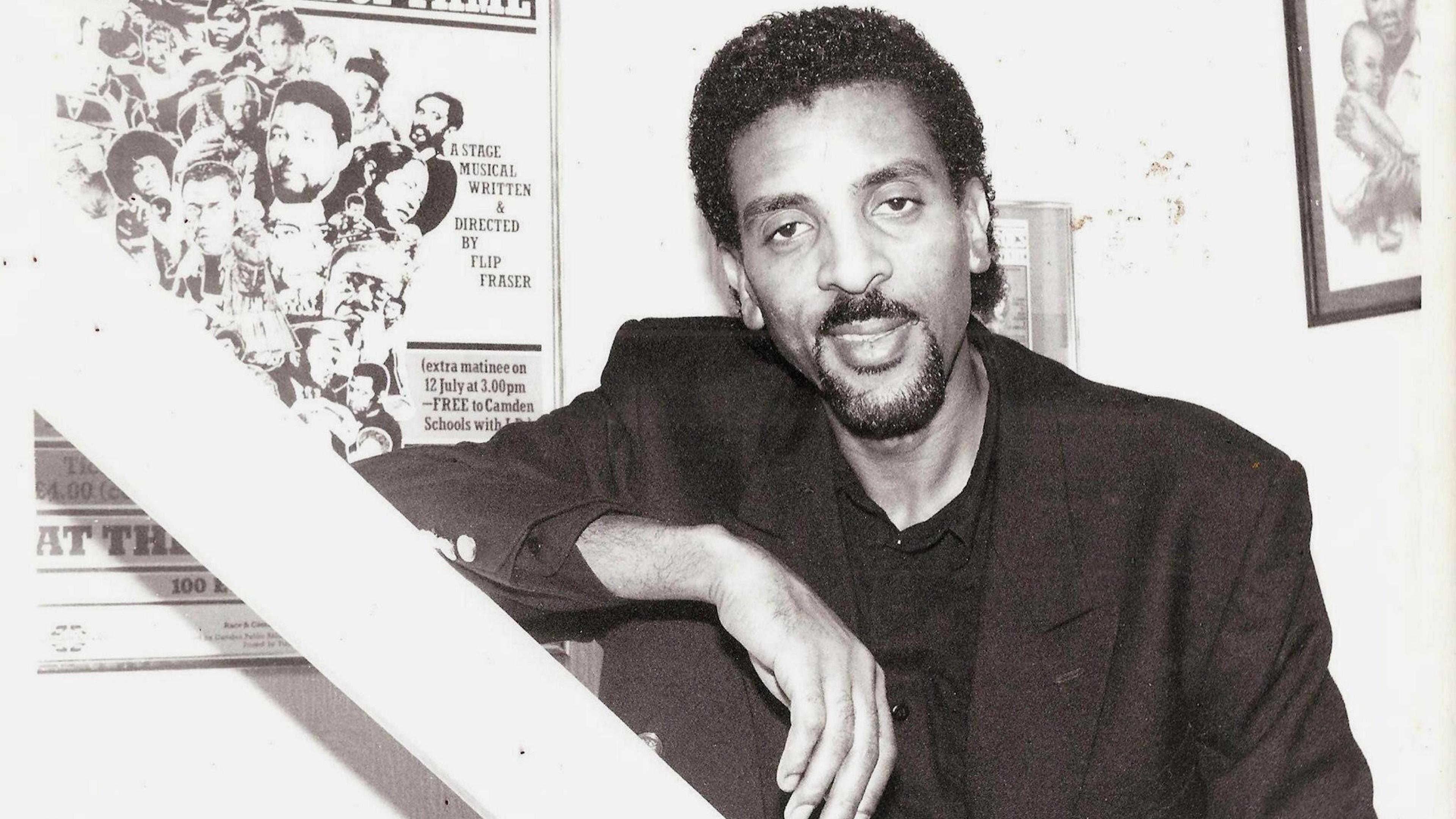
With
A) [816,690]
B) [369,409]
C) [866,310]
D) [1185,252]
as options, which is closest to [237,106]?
[369,409]

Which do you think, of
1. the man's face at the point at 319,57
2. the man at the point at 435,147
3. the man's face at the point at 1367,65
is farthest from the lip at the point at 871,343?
the man's face at the point at 1367,65

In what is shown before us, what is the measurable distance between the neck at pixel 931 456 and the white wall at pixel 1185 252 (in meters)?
0.15

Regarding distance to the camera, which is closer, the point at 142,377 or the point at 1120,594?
the point at 142,377

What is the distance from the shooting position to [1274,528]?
89cm

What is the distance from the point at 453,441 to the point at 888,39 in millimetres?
457

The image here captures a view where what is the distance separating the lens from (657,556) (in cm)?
77

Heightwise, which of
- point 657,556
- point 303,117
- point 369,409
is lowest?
point 657,556

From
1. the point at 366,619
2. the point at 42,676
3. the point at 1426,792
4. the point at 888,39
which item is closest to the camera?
the point at 366,619

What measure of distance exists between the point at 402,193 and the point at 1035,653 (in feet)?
1.89

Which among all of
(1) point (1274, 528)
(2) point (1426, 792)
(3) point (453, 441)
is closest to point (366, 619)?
(3) point (453, 441)

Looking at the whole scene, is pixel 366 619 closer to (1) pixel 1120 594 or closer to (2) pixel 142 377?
(2) pixel 142 377

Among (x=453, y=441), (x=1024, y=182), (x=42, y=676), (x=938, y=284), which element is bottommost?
(x=42, y=676)

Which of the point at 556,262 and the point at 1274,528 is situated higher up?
the point at 556,262

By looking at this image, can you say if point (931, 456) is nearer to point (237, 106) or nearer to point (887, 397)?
point (887, 397)
